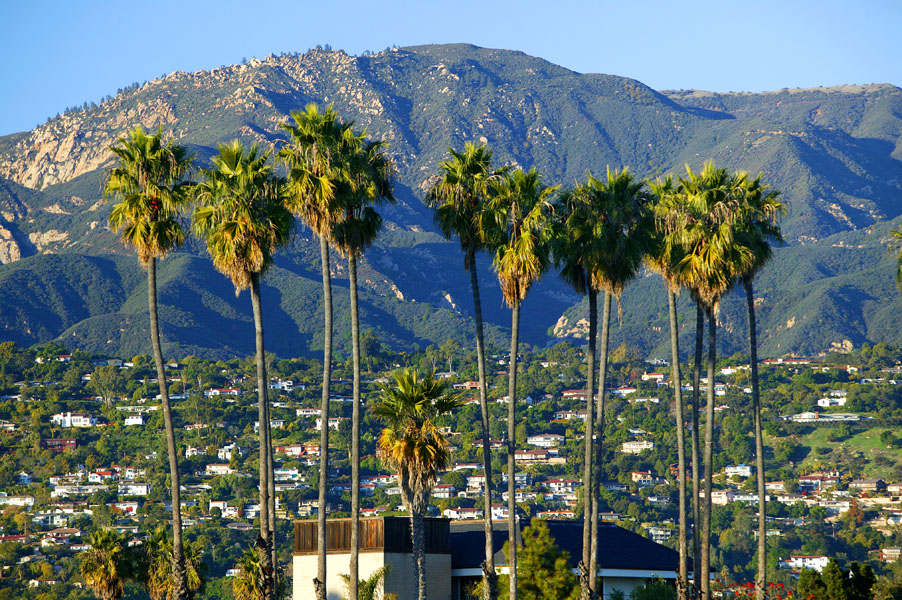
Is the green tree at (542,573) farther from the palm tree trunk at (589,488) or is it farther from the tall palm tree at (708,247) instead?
the tall palm tree at (708,247)

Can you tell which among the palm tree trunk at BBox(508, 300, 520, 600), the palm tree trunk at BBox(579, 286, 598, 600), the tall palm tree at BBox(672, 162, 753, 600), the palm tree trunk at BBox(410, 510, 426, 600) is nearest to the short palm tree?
the tall palm tree at BBox(672, 162, 753, 600)

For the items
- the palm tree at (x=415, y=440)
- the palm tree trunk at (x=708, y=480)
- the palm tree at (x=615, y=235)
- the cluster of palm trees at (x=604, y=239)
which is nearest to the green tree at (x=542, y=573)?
the cluster of palm trees at (x=604, y=239)

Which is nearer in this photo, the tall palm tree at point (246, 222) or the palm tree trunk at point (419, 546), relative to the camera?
the tall palm tree at point (246, 222)

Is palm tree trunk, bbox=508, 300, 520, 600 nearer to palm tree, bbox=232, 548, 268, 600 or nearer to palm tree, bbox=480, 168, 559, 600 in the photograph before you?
palm tree, bbox=480, 168, 559, 600

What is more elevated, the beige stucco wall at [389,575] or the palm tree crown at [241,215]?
the palm tree crown at [241,215]

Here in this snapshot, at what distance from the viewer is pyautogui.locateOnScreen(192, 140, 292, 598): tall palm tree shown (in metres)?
43.0

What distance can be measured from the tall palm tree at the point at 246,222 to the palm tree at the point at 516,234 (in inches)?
296

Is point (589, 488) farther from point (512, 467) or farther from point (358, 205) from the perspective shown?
point (358, 205)

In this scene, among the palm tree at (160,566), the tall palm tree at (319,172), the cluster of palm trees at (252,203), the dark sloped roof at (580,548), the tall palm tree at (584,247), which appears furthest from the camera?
the palm tree at (160,566)

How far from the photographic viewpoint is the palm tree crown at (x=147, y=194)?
143 feet

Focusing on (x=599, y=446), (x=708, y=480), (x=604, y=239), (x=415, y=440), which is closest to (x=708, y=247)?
(x=604, y=239)

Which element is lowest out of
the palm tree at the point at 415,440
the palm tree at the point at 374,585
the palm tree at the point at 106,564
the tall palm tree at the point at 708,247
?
the palm tree at the point at 374,585

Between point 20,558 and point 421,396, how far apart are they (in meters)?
132

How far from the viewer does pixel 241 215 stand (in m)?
43.2
